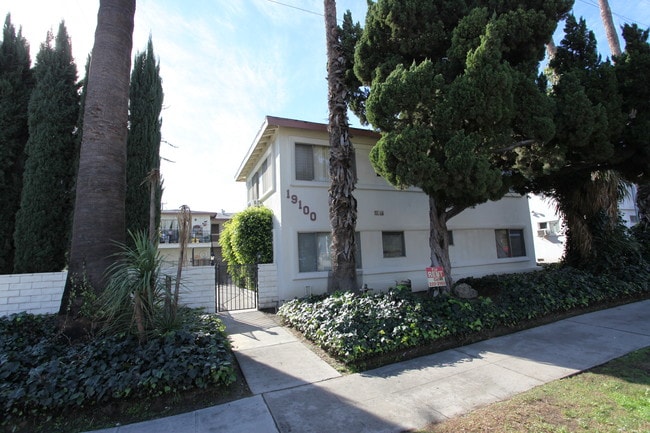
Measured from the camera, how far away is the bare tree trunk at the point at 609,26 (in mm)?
13227

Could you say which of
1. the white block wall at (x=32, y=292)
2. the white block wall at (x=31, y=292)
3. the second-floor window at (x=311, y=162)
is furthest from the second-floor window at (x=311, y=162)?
the white block wall at (x=31, y=292)

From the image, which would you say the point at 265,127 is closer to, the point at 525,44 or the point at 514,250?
the point at 525,44

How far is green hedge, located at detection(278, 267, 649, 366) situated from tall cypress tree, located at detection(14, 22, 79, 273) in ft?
19.3

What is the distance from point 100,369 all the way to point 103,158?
3.29m

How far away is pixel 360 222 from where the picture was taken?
1062 centimetres

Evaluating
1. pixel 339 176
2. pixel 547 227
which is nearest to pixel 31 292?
pixel 339 176

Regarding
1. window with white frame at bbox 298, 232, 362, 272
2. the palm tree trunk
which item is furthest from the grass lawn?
window with white frame at bbox 298, 232, 362, 272

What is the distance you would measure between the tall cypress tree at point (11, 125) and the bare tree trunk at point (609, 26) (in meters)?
20.6

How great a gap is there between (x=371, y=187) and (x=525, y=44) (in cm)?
549

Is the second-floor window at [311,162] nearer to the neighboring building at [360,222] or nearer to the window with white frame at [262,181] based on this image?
the neighboring building at [360,222]

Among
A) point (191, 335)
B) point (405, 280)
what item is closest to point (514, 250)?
point (405, 280)

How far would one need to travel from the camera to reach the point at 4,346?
465 centimetres

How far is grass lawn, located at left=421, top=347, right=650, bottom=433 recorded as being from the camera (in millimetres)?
3246

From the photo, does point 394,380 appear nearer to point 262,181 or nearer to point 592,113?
point 592,113
